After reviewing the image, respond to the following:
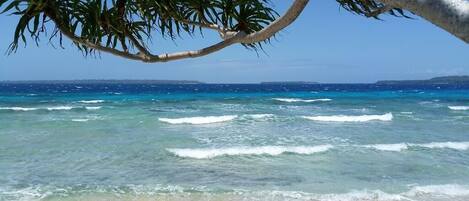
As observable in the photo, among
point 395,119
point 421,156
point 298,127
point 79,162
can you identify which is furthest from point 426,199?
point 395,119

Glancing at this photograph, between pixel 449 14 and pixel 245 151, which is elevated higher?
pixel 449 14

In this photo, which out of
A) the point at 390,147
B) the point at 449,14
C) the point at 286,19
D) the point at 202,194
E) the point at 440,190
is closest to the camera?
the point at 449,14

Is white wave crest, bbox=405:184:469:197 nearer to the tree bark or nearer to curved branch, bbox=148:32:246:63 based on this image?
curved branch, bbox=148:32:246:63

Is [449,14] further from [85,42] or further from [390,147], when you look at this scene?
[390,147]

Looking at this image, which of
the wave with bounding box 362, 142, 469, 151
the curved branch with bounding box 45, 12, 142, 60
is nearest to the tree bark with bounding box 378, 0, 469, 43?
the curved branch with bounding box 45, 12, 142, 60

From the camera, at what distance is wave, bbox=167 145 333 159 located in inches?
357

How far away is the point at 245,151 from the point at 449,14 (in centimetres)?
861

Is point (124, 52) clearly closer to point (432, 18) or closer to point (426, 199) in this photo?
point (432, 18)

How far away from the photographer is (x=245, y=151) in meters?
9.43

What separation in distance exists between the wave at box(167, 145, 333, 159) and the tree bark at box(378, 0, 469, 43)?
26.3 ft

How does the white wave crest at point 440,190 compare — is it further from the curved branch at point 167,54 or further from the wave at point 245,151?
the curved branch at point 167,54

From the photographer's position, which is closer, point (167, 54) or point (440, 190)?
point (167, 54)

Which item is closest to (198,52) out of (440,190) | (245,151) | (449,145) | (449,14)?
(449,14)

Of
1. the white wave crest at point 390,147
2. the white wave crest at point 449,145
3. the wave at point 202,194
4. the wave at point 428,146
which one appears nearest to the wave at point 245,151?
the white wave crest at point 390,147
